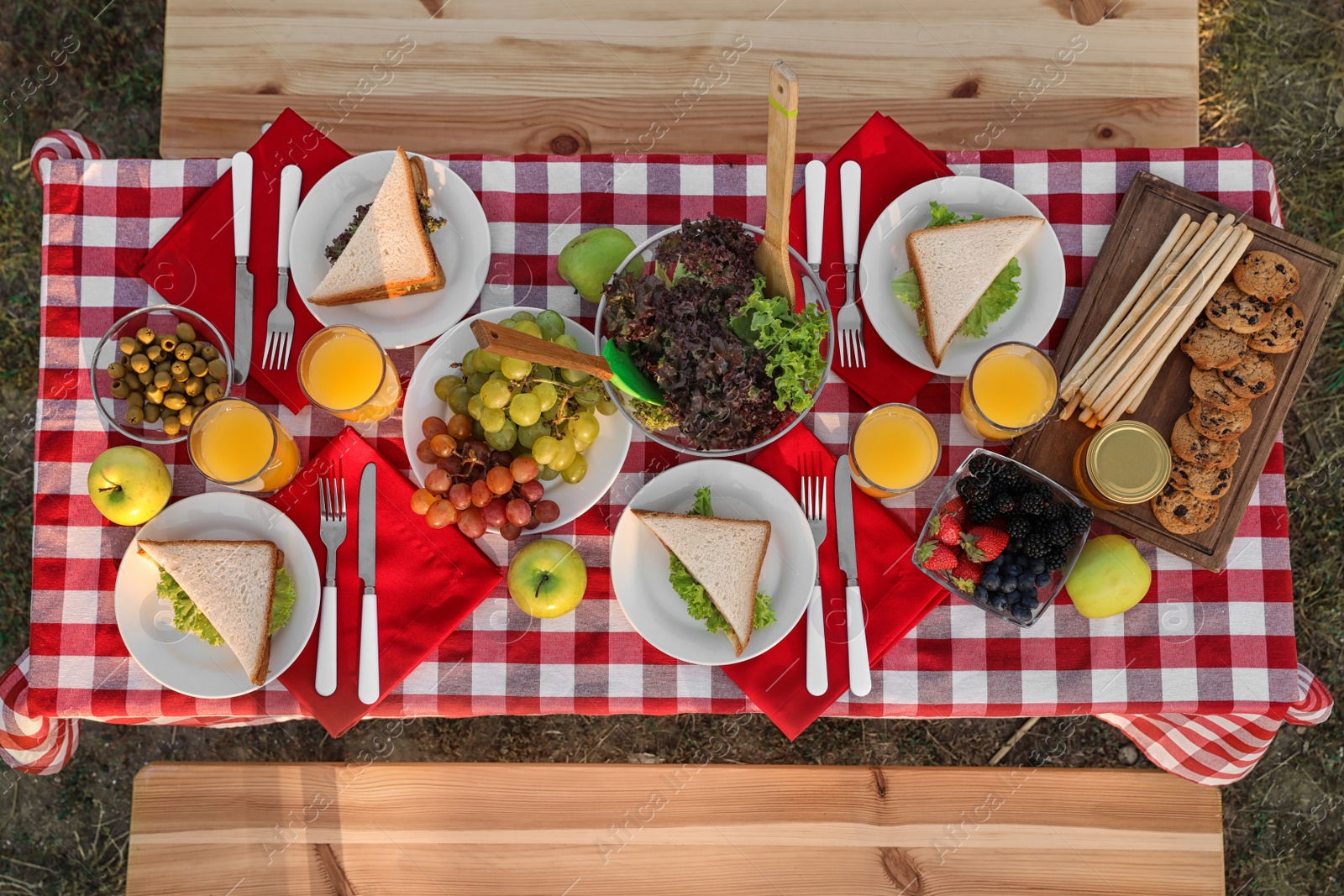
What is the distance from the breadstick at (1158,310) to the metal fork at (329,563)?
5.38ft

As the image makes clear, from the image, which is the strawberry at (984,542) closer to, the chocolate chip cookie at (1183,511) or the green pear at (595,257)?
the chocolate chip cookie at (1183,511)

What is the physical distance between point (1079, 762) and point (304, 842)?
236cm

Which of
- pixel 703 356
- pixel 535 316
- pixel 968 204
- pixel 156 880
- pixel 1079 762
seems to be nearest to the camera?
pixel 703 356

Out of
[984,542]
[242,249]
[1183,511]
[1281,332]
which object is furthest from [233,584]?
[1281,332]

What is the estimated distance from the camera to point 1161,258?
182 centimetres

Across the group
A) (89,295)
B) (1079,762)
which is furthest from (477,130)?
(1079,762)

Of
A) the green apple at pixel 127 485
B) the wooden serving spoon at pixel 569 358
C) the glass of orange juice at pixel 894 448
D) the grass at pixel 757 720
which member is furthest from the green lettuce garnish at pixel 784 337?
the grass at pixel 757 720

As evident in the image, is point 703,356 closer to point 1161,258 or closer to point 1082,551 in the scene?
point 1082,551

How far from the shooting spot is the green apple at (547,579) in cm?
174

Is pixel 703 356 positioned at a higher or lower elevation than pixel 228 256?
lower

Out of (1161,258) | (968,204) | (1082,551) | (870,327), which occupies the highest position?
(968,204)

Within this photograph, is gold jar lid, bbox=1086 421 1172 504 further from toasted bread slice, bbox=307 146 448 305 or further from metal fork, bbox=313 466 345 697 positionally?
metal fork, bbox=313 466 345 697

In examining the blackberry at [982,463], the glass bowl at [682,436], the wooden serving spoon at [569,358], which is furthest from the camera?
the blackberry at [982,463]

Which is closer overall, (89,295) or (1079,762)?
(89,295)
